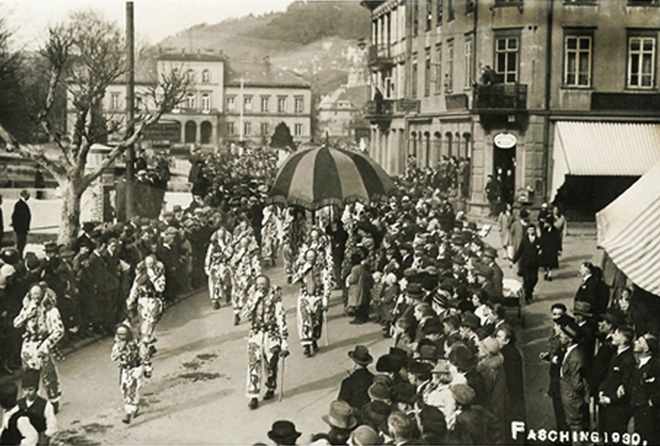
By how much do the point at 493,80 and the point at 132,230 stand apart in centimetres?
1453

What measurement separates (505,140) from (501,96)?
1.42m

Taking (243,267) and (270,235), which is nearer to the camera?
(243,267)

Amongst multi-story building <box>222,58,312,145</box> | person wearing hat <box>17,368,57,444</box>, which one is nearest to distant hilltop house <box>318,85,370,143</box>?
multi-story building <box>222,58,312,145</box>

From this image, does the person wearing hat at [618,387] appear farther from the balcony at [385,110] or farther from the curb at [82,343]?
the balcony at [385,110]

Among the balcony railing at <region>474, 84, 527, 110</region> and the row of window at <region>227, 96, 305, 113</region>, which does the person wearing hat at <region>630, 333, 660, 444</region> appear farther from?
the row of window at <region>227, 96, 305, 113</region>

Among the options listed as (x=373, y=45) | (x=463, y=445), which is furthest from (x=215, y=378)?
(x=373, y=45)

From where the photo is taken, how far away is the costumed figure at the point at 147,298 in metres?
11.0

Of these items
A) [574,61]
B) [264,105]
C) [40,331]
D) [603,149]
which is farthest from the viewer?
[264,105]

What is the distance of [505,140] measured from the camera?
2445 cm

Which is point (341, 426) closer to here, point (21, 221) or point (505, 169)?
point (21, 221)

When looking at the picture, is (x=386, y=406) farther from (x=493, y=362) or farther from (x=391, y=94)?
(x=391, y=94)

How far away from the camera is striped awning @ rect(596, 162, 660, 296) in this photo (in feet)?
31.0

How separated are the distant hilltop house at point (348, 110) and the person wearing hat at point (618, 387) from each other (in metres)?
25.6

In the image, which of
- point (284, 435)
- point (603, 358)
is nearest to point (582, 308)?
point (603, 358)
